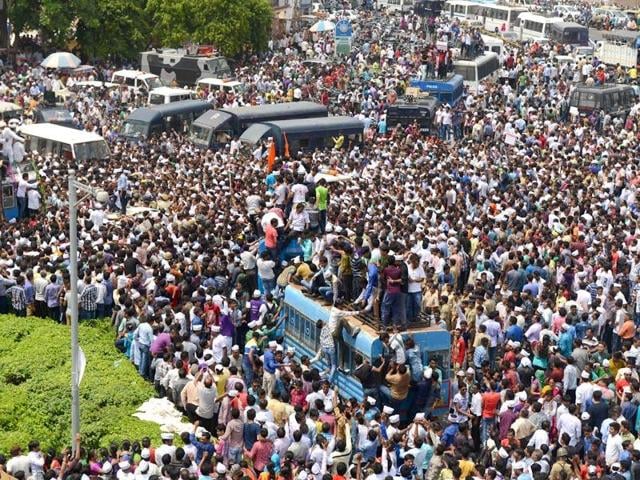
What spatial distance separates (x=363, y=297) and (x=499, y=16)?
57.5 m

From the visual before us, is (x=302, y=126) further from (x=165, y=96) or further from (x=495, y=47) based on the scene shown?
(x=495, y=47)

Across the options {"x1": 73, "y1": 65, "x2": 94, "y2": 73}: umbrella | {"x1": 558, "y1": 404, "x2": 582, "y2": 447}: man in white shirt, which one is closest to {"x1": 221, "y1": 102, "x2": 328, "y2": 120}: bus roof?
{"x1": 73, "y1": 65, "x2": 94, "y2": 73}: umbrella

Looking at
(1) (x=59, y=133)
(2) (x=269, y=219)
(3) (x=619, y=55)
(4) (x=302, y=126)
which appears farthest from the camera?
(3) (x=619, y=55)

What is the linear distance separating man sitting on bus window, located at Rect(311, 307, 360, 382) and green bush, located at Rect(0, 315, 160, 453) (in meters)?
2.77

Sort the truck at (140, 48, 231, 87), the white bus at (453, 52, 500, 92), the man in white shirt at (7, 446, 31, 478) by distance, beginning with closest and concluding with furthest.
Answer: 1. the man in white shirt at (7, 446, 31, 478)
2. the truck at (140, 48, 231, 87)
3. the white bus at (453, 52, 500, 92)

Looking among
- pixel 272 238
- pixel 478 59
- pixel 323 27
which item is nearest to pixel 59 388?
pixel 272 238

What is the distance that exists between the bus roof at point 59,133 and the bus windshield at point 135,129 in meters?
2.78

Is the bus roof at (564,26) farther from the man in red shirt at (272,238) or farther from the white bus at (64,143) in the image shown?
the man in red shirt at (272,238)

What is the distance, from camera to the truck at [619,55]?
185ft

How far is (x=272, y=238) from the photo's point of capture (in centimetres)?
2425

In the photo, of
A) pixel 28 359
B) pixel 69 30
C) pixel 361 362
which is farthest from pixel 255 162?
pixel 69 30

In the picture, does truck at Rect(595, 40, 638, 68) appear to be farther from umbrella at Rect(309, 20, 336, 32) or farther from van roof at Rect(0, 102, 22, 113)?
van roof at Rect(0, 102, 22, 113)

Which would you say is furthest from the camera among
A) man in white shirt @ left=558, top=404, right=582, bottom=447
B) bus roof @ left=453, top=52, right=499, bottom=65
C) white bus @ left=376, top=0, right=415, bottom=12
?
white bus @ left=376, top=0, right=415, bottom=12

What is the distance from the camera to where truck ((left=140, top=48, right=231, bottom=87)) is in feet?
166
